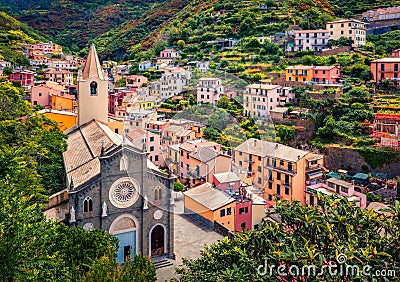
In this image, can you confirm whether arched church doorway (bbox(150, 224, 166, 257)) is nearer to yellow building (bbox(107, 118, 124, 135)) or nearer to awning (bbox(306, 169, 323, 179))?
yellow building (bbox(107, 118, 124, 135))

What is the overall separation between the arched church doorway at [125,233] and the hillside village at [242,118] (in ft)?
0.28

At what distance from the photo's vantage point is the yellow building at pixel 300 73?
3434cm

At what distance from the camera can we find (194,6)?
62.5 m

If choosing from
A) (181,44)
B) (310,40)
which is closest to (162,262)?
(310,40)

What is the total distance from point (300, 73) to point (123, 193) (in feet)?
84.5

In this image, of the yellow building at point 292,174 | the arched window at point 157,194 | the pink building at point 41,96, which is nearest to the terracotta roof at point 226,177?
the arched window at point 157,194

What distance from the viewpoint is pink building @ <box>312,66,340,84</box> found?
3384cm

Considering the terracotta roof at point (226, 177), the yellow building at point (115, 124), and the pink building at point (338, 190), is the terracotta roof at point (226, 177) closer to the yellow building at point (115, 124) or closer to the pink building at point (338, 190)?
the yellow building at point (115, 124)

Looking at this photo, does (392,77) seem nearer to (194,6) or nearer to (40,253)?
(40,253)

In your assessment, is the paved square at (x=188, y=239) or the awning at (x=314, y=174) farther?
the awning at (x=314, y=174)

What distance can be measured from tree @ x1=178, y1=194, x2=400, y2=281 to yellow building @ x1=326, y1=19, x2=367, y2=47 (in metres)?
38.5

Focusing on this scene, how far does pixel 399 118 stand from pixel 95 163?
20635mm

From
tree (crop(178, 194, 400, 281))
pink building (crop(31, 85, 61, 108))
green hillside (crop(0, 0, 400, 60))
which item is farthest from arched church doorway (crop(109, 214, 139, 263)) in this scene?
green hillside (crop(0, 0, 400, 60))

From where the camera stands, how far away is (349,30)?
138 feet
